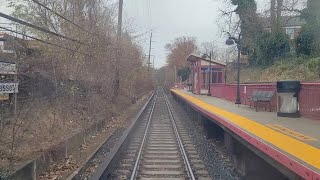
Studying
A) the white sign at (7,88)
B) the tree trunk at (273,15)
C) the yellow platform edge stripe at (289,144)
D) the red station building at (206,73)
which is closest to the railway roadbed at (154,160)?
the yellow platform edge stripe at (289,144)

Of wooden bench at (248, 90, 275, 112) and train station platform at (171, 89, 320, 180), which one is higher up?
wooden bench at (248, 90, 275, 112)

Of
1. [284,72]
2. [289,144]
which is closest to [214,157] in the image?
[289,144]

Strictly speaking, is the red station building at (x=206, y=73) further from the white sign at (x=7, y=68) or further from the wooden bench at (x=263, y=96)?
the white sign at (x=7, y=68)

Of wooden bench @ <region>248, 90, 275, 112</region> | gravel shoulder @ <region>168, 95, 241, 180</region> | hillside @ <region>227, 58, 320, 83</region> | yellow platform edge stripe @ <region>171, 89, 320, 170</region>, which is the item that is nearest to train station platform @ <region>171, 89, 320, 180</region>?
yellow platform edge stripe @ <region>171, 89, 320, 170</region>

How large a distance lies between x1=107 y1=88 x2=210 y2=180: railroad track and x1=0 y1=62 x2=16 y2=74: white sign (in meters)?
3.14

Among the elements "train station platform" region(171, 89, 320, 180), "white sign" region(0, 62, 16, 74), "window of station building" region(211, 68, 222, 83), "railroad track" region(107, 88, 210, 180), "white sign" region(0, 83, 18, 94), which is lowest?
"railroad track" region(107, 88, 210, 180)

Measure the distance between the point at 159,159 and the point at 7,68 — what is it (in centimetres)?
494

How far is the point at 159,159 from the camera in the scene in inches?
452

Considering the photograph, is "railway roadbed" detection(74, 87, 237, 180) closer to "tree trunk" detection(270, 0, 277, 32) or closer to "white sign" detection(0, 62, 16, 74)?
"white sign" detection(0, 62, 16, 74)

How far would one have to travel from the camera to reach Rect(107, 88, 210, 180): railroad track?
948 cm

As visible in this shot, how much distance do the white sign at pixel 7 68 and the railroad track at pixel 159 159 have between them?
3137 millimetres

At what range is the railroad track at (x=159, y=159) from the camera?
31.1ft

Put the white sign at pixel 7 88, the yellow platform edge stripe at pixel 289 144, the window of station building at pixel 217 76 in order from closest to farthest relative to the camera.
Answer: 1. the yellow platform edge stripe at pixel 289 144
2. the white sign at pixel 7 88
3. the window of station building at pixel 217 76

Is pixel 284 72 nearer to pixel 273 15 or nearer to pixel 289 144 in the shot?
pixel 273 15
